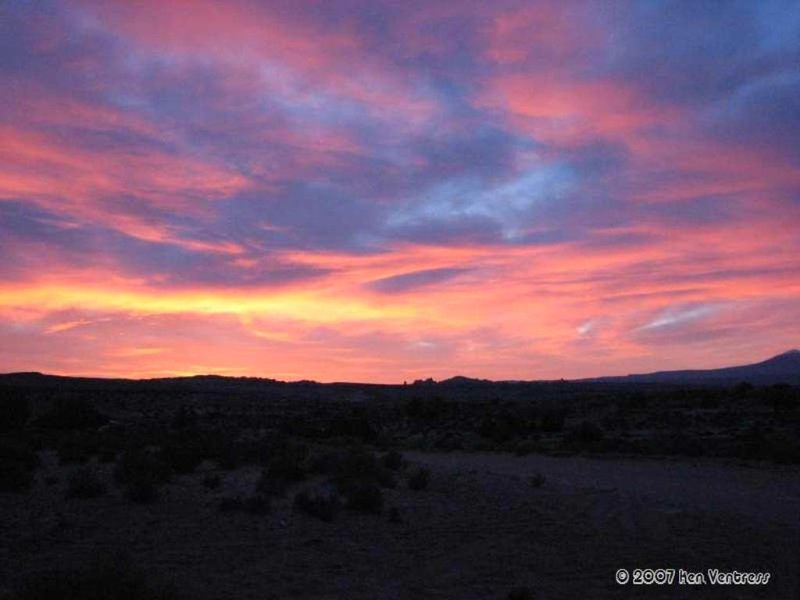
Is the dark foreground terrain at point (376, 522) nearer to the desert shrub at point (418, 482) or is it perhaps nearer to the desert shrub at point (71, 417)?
the desert shrub at point (418, 482)

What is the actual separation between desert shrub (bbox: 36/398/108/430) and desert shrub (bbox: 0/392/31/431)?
1.49m

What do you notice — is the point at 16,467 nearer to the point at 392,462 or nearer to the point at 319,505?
A: the point at 319,505

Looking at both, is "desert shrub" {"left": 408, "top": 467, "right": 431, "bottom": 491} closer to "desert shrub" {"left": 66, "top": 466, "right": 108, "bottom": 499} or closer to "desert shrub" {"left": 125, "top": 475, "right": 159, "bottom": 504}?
"desert shrub" {"left": 125, "top": 475, "right": 159, "bottom": 504}

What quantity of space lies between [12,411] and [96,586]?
35291 mm

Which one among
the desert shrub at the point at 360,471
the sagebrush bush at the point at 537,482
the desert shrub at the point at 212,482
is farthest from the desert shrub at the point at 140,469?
the sagebrush bush at the point at 537,482

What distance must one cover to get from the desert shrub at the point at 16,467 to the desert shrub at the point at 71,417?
850 inches

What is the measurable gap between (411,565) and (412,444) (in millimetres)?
31246

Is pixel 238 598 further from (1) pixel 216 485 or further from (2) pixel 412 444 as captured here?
(2) pixel 412 444

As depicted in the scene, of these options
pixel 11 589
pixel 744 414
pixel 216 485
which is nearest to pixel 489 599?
pixel 11 589

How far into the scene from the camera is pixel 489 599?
1102 cm

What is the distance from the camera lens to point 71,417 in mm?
43812

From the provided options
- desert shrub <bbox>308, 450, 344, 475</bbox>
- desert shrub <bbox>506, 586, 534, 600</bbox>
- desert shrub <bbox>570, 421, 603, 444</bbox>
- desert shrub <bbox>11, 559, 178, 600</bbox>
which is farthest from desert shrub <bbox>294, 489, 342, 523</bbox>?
desert shrub <bbox>570, 421, 603, 444</bbox>

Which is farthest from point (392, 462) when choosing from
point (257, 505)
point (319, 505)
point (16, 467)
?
point (16, 467)

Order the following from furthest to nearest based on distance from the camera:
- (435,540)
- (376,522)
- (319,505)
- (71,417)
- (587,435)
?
→ (71,417)
(587,435)
(319,505)
(376,522)
(435,540)
